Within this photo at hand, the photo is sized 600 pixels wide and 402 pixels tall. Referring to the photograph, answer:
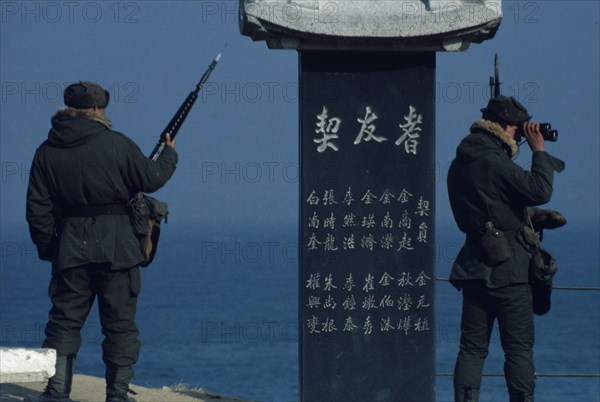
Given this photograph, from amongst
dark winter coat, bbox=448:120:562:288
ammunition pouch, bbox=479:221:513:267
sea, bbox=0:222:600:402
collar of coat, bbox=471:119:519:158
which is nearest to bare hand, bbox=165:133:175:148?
dark winter coat, bbox=448:120:562:288

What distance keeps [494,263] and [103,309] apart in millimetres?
2229

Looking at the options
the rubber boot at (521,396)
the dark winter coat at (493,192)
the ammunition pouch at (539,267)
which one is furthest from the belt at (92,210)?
the rubber boot at (521,396)

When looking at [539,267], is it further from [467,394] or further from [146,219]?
[146,219]

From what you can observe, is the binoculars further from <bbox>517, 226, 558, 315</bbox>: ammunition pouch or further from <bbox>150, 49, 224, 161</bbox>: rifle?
<bbox>150, 49, 224, 161</bbox>: rifle

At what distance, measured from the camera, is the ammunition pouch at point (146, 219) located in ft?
27.1

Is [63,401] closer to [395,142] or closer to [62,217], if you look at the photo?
[62,217]

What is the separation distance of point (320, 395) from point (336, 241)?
3.05 ft

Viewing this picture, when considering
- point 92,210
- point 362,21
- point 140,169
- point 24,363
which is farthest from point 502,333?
point 24,363

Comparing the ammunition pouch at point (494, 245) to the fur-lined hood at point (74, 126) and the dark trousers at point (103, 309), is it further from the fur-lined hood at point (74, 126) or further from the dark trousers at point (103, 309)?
the fur-lined hood at point (74, 126)

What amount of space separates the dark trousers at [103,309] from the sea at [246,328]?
87.0ft

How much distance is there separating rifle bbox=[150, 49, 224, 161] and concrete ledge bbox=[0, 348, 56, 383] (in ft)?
10.1

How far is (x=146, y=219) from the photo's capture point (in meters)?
8.30

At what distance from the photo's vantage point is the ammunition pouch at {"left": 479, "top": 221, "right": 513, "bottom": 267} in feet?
26.6

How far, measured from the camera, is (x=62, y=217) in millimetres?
8297
